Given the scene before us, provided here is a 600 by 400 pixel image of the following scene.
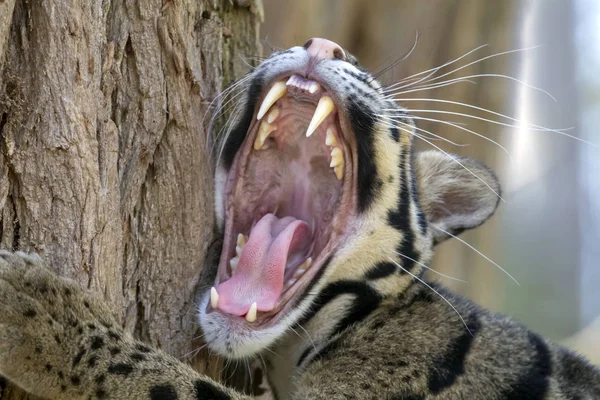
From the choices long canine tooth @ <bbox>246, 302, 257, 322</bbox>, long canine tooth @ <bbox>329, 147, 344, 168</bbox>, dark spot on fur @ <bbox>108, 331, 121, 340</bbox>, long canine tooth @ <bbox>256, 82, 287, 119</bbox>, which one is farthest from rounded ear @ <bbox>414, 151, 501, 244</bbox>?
dark spot on fur @ <bbox>108, 331, 121, 340</bbox>

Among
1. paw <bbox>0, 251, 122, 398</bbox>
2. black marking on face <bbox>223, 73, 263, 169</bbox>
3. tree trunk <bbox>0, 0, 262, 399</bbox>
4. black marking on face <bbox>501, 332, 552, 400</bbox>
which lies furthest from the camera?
black marking on face <bbox>223, 73, 263, 169</bbox>

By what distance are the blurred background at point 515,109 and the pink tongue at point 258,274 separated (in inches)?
68.8

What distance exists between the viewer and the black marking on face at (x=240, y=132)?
4215mm

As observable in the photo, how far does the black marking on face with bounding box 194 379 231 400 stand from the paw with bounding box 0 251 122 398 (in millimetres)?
441

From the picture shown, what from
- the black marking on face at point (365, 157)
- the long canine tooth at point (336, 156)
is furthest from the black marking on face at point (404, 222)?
the long canine tooth at point (336, 156)

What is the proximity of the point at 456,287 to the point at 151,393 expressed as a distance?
508 centimetres

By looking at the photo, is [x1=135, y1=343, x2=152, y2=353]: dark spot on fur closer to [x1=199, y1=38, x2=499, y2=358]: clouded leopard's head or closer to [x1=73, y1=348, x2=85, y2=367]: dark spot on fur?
[x1=73, y1=348, x2=85, y2=367]: dark spot on fur

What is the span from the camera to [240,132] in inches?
169

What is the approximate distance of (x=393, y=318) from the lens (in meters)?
3.99

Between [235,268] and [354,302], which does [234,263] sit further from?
[354,302]

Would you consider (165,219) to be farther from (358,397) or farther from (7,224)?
(358,397)

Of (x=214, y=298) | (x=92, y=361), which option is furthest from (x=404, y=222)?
(x=92, y=361)

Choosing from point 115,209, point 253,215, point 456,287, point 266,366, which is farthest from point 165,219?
point 456,287

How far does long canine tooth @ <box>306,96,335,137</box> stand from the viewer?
383 centimetres
